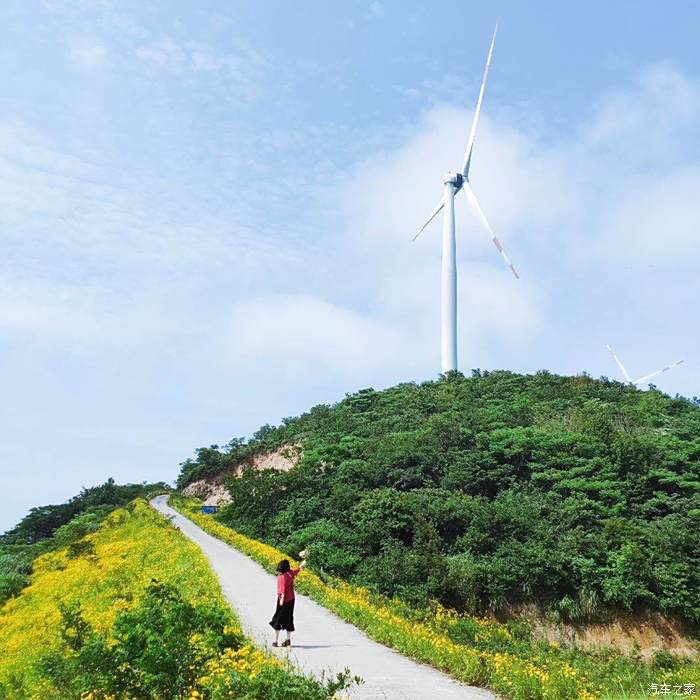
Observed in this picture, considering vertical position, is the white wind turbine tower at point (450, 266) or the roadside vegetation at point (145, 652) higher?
the white wind turbine tower at point (450, 266)

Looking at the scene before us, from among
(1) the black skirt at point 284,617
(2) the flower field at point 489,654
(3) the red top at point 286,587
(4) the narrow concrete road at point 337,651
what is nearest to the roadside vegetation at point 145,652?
(4) the narrow concrete road at point 337,651

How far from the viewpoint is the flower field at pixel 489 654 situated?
28.8 feet

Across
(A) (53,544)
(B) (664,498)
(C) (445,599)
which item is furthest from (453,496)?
(A) (53,544)

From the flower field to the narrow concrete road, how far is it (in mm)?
270

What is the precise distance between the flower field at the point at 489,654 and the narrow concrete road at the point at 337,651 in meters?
0.27

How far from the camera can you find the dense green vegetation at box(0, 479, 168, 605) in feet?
106

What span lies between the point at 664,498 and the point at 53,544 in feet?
114

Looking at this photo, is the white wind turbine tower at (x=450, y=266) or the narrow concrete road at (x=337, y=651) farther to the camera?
the white wind turbine tower at (x=450, y=266)

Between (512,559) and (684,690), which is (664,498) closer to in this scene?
(512,559)

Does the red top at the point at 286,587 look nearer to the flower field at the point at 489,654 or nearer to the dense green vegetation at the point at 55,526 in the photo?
the flower field at the point at 489,654

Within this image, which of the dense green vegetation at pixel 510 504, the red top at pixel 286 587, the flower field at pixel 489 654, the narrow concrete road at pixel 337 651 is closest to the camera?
the narrow concrete road at pixel 337 651

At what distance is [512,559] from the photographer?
23125mm

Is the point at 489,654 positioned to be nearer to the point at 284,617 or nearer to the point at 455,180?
the point at 284,617

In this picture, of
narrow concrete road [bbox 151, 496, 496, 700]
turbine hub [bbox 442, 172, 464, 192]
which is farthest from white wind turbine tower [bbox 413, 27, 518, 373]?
narrow concrete road [bbox 151, 496, 496, 700]
